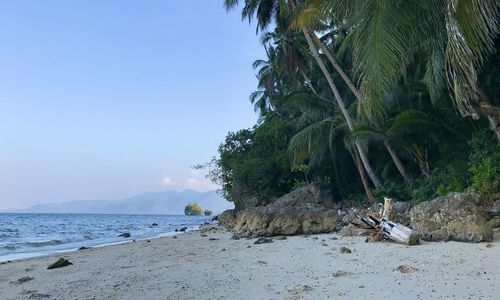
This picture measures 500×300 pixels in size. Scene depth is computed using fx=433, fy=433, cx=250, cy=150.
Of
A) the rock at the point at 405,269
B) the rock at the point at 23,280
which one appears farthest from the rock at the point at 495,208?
the rock at the point at 23,280

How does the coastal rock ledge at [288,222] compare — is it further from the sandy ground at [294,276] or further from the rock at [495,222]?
the rock at [495,222]

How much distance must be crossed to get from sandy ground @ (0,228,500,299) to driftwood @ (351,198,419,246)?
27cm

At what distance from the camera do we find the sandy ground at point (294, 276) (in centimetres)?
504

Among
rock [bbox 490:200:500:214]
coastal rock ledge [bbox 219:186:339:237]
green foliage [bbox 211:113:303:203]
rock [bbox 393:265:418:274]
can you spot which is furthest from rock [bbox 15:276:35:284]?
green foliage [bbox 211:113:303:203]

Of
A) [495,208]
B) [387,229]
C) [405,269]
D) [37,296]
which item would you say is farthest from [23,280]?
[495,208]

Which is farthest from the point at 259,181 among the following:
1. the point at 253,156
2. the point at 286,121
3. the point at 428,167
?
the point at 428,167

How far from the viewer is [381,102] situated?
8.51 metres

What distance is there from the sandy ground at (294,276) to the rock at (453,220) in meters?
0.36

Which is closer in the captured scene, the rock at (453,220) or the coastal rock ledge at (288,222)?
the rock at (453,220)

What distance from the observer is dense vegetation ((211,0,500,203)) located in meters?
6.06

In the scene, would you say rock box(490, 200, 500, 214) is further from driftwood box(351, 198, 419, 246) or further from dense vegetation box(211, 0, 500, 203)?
driftwood box(351, 198, 419, 246)

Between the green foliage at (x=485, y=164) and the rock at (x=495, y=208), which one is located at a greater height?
the green foliage at (x=485, y=164)

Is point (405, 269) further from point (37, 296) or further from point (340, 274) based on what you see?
point (37, 296)

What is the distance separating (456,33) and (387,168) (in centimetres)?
1753
